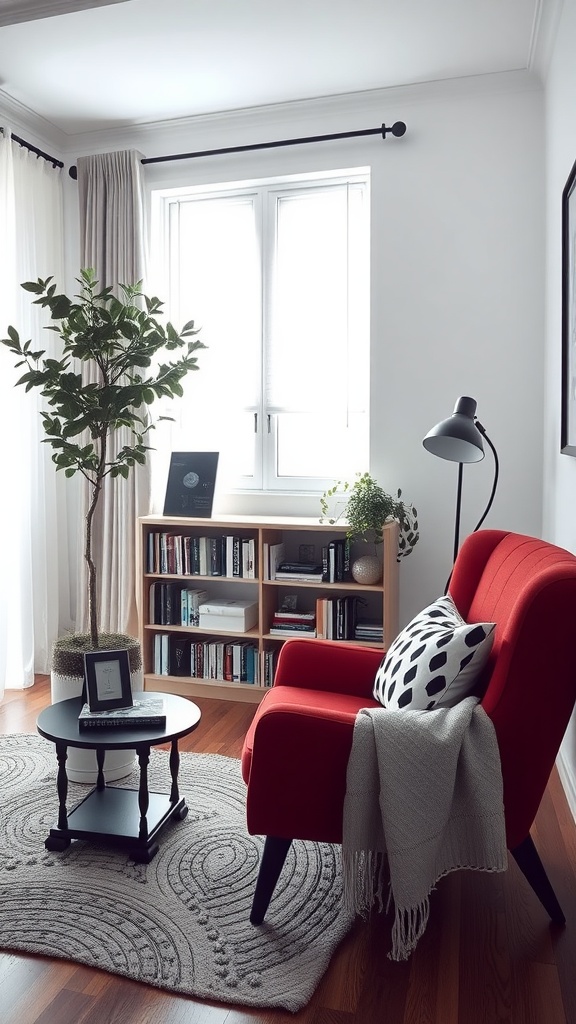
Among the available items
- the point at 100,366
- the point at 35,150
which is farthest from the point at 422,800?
the point at 35,150

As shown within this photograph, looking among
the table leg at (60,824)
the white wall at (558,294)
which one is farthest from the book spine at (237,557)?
the table leg at (60,824)

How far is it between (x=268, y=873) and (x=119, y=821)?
0.61m

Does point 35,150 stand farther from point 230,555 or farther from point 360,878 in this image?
point 360,878

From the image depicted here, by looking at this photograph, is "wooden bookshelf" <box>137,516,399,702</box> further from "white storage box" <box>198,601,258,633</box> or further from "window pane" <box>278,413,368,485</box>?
"window pane" <box>278,413,368,485</box>

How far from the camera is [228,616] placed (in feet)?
11.7

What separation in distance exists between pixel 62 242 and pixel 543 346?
100 inches

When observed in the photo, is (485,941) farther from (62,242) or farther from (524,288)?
(62,242)

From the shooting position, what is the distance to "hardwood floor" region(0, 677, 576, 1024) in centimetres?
156

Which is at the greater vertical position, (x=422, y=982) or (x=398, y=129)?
(x=398, y=129)

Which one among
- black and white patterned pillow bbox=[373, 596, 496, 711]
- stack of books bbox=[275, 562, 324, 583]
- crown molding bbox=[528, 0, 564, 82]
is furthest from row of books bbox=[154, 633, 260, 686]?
crown molding bbox=[528, 0, 564, 82]

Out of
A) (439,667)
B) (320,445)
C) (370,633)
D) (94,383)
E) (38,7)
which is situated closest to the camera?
(439,667)

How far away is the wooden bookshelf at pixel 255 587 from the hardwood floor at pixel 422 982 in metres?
1.49

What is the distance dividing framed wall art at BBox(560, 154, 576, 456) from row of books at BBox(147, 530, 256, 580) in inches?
59.8


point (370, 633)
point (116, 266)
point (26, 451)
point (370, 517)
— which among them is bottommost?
point (370, 633)
